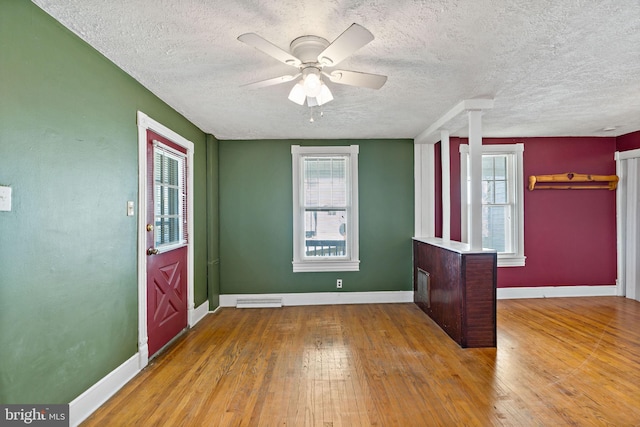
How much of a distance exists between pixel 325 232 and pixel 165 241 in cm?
231

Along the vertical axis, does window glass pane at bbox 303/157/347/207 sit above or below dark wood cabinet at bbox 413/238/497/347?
above

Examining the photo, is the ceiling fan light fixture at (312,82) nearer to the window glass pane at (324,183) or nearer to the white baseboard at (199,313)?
the window glass pane at (324,183)

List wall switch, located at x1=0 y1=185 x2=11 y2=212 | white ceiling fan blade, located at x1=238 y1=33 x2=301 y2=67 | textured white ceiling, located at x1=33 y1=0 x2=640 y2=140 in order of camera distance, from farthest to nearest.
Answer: textured white ceiling, located at x1=33 y1=0 x2=640 y2=140 → white ceiling fan blade, located at x1=238 y1=33 x2=301 y2=67 → wall switch, located at x1=0 y1=185 x2=11 y2=212

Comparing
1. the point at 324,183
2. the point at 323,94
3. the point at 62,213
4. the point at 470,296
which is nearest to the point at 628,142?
the point at 470,296

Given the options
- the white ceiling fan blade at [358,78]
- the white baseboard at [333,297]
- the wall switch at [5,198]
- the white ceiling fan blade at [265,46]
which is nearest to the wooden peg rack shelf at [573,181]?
the white baseboard at [333,297]

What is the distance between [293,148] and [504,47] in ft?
10.2

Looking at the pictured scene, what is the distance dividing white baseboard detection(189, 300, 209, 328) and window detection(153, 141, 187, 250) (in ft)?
3.06

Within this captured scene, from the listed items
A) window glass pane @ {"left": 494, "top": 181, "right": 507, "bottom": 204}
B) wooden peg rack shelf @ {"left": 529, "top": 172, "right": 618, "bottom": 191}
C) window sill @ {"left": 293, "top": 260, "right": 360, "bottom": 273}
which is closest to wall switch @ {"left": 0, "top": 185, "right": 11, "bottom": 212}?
window sill @ {"left": 293, "top": 260, "right": 360, "bottom": 273}

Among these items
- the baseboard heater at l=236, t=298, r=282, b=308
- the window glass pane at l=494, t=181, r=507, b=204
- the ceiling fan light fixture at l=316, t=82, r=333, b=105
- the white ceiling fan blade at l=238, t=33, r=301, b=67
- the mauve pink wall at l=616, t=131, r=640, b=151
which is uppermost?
the mauve pink wall at l=616, t=131, r=640, b=151

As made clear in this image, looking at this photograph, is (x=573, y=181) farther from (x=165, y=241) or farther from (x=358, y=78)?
(x=165, y=241)

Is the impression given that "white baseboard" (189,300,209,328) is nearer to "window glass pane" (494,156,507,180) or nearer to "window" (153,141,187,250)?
"window" (153,141,187,250)

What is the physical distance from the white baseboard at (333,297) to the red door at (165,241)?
1057 millimetres

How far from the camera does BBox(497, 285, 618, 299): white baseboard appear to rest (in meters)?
4.98

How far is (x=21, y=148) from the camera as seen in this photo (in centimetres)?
167
